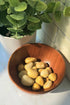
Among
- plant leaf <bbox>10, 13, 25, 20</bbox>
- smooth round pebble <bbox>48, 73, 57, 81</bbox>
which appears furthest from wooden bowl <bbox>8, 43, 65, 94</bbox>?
plant leaf <bbox>10, 13, 25, 20</bbox>

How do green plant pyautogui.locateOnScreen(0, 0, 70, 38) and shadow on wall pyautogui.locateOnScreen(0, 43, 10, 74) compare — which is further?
shadow on wall pyautogui.locateOnScreen(0, 43, 10, 74)

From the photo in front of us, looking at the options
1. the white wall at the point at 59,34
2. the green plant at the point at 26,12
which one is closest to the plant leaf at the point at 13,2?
the green plant at the point at 26,12

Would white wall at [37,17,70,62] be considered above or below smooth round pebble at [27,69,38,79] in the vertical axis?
above

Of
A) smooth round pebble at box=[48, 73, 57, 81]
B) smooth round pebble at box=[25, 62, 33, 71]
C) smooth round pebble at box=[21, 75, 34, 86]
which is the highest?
smooth round pebble at box=[25, 62, 33, 71]

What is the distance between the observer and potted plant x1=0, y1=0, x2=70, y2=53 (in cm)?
25

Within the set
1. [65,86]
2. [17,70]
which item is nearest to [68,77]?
[65,86]

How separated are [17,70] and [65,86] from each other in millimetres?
134

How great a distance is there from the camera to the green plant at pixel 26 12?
25 centimetres

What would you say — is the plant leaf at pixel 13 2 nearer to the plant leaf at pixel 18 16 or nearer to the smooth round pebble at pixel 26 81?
the plant leaf at pixel 18 16

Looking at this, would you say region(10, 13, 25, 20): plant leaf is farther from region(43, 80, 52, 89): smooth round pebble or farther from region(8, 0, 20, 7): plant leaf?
region(43, 80, 52, 89): smooth round pebble

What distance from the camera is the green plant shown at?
0.25 m

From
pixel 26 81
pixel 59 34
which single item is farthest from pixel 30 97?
pixel 59 34

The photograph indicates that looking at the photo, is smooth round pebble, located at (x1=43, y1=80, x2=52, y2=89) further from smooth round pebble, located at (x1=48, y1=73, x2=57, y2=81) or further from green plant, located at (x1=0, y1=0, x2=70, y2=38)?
green plant, located at (x1=0, y1=0, x2=70, y2=38)

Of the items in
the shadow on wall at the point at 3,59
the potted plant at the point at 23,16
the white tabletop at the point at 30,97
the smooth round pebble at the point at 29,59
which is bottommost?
the white tabletop at the point at 30,97
